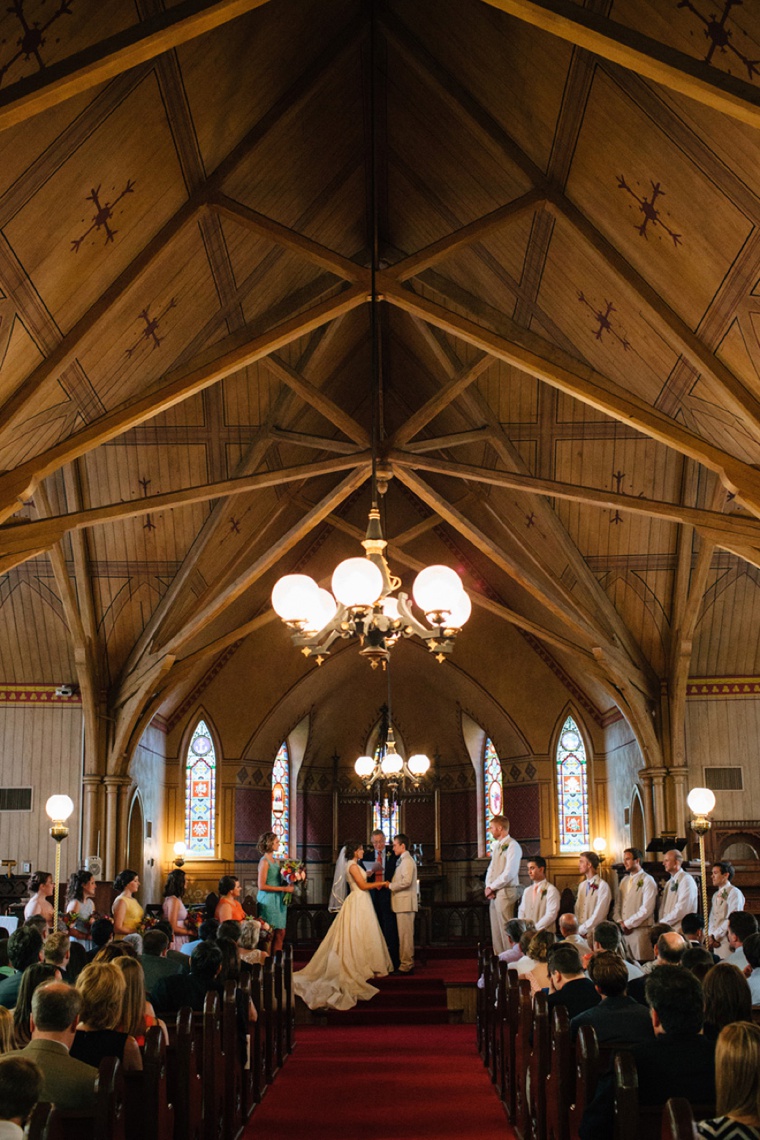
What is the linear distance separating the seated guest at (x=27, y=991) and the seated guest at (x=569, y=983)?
2322 mm

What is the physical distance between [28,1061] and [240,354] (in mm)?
7387

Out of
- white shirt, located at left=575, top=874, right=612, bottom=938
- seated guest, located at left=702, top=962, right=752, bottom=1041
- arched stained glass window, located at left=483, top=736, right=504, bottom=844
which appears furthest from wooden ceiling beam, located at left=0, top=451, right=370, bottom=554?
arched stained glass window, located at left=483, top=736, right=504, bottom=844

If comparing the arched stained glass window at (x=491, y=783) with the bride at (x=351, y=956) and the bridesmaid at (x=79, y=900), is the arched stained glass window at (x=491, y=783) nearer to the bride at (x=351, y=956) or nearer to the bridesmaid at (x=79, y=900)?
the bride at (x=351, y=956)

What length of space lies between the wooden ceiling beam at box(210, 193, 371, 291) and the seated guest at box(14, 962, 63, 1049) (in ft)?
21.6

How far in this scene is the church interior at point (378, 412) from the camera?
25.0 feet

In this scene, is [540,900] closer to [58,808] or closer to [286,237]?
[58,808]

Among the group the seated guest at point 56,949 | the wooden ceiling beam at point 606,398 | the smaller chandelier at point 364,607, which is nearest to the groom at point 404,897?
the smaller chandelier at point 364,607

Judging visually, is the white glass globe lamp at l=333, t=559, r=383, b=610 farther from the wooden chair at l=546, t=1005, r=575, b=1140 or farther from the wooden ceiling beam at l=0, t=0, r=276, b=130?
the wooden chair at l=546, t=1005, r=575, b=1140

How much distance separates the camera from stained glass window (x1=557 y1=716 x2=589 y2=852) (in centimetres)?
1769

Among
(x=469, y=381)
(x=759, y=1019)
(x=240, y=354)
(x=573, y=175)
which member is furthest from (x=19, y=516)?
(x=759, y=1019)

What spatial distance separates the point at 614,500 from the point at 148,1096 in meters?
7.57

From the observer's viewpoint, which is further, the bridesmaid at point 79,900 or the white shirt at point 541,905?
the white shirt at point 541,905

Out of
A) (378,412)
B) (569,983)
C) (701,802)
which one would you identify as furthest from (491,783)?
(569,983)

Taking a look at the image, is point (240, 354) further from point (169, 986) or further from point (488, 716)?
point (488, 716)
